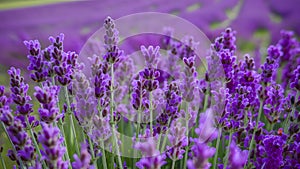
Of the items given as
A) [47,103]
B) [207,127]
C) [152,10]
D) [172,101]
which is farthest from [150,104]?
[152,10]

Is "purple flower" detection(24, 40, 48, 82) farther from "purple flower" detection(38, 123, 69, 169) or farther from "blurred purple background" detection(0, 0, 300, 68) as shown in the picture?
"blurred purple background" detection(0, 0, 300, 68)

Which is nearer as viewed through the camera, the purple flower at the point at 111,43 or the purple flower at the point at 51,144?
the purple flower at the point at 51,144

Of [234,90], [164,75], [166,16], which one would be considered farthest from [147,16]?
[234,90]

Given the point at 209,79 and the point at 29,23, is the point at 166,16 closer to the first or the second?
the point at 29,23

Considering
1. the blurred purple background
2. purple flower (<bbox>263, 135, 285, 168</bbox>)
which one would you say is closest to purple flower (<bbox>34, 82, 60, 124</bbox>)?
purple flower (<bbox>263, 135, 285, 168</bbox>)

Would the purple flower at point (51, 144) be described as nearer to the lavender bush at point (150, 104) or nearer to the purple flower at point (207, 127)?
the lavender bush at point (150, 104)

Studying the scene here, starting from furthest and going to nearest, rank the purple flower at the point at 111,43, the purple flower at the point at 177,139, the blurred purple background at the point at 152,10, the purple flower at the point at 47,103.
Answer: the blurred purple background at the point at 152,10 → the purple flower at the point at 111,43 → the purple flower at the point at 177,139 → the purple flower at the point at 47,103

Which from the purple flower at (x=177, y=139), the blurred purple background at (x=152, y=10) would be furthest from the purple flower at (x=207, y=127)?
the blurred purple background at (x=152, y=10)

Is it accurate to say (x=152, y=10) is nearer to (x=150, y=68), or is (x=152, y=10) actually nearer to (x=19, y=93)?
(x=150, y=68)
